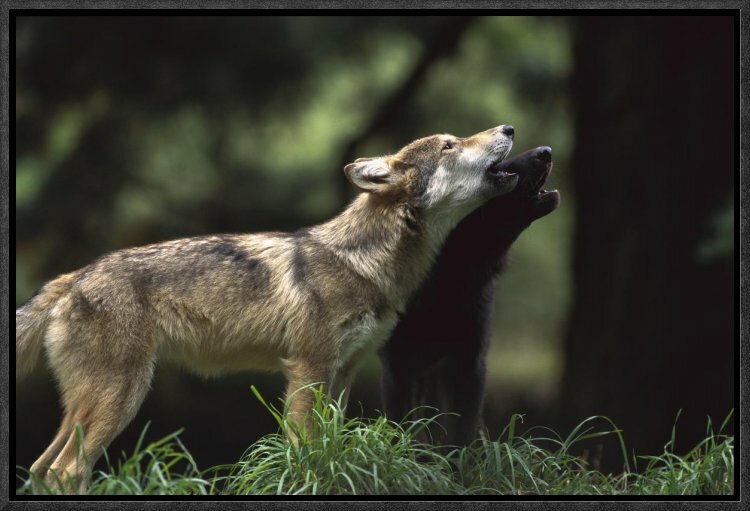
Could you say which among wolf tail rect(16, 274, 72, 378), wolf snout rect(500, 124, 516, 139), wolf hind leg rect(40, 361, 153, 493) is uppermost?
wolf snout rect(500, 124, 516, 139)

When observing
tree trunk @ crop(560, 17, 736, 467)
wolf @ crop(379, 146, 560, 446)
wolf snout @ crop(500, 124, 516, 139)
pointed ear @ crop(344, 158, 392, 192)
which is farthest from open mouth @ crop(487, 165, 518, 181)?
tree trunk @ crop(560, 17, 736, 467)

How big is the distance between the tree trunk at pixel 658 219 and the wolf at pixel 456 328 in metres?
2.92

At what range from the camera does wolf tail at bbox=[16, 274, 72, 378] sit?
6.30m

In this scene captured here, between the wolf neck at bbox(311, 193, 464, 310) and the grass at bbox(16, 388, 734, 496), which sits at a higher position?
the wolf neck at bbox(311, 193, 464, 310)

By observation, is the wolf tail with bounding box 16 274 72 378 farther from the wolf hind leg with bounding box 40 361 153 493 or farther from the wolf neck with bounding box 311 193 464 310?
the wolf neck with bounding box 311 193 464 310

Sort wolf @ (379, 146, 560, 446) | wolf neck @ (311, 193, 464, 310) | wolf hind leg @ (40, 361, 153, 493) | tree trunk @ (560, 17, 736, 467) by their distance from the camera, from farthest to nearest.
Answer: tree trunk @ (560, 17, 736, 467), wolf @ (379, 146, 560, 446), wolf neck @ (311, 193, 464, 310), wolf hind leg @ (40, 361, 153, 493)

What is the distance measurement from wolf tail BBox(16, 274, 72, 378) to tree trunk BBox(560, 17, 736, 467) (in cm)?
552

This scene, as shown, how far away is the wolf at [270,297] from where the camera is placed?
6152 millimetres

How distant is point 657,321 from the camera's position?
30.5 feet

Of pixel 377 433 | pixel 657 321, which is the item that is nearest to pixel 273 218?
pixel 657 321

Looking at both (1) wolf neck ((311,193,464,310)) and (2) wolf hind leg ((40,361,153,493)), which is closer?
(2) wolf hind leg ((40,361,153,493))

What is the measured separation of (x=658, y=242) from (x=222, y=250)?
4.67 meters

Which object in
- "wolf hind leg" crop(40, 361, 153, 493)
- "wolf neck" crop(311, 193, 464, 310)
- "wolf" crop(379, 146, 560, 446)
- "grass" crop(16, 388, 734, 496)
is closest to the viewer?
"grass" crop(16, 388, 734, 496)

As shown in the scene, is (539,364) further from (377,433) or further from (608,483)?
(377,433)
